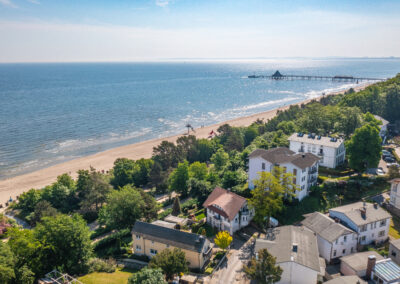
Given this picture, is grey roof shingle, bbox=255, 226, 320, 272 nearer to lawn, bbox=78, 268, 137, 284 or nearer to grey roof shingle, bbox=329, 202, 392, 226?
grey roof shingle, bbox=329, 202, 392, 226

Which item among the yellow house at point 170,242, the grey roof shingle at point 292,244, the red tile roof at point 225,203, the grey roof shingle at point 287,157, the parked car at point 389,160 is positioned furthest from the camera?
the parked car at point 389,160

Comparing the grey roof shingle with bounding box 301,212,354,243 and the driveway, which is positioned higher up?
the grey roof shingle with bounding box 301,212,354,243

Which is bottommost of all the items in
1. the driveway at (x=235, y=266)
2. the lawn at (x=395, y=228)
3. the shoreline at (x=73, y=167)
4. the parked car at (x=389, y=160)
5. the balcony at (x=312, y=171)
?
the shoreline at (x=73, y=167)

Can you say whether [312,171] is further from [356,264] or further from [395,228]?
[356,264]

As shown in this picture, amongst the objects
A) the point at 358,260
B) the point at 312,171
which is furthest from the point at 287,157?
the point at 358,260

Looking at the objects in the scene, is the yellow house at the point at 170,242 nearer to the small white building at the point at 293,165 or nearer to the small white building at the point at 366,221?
the small white building at the point at 293,165

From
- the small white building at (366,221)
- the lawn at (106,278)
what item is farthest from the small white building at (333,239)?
the lawn at (106,278)

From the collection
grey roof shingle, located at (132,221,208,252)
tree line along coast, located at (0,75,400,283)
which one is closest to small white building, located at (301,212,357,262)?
tree line along coast, located at (0,75,400,283)
